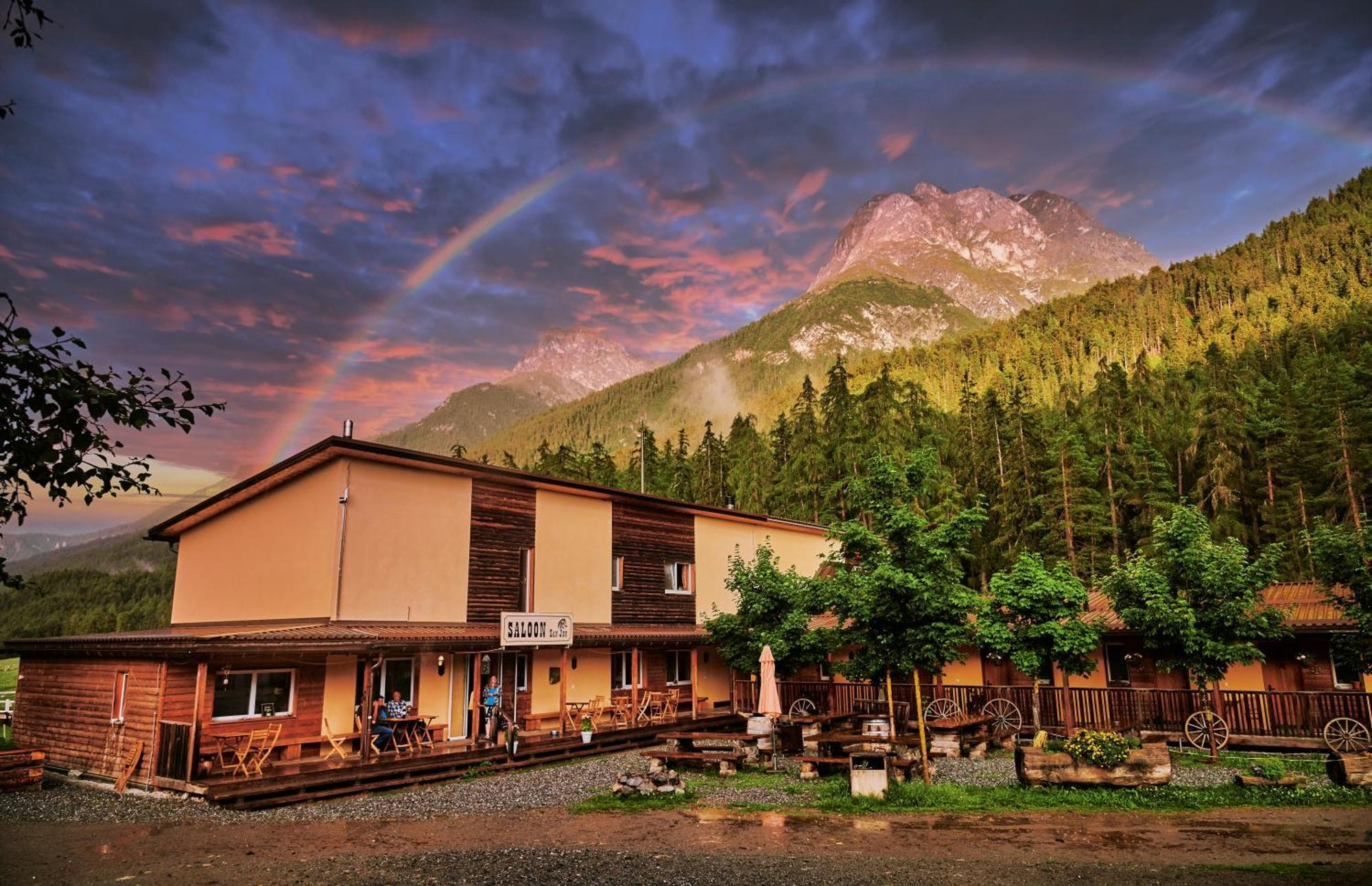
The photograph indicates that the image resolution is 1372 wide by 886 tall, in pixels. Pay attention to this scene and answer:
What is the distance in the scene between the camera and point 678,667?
2867 centimetres

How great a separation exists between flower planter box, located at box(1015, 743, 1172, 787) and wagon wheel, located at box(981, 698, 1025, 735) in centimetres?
755

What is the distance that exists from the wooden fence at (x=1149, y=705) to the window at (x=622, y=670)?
5.65 meters

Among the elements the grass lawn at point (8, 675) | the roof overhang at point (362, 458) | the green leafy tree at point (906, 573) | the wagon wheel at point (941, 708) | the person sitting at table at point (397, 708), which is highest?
the roof overhang at point (362, 458)

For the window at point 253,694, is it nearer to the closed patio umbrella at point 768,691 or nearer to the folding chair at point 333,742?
the folding chair at point 333,742

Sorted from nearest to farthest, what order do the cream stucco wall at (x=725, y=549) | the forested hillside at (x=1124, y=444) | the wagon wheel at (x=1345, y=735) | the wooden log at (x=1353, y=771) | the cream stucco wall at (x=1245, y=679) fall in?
the wooden log at (x=1353, y=771) → the wagon wheel at (x=1345, y=735) → the cream stucco wall at (x=1245, y=679) → the cream stucco wall at (x=725, y=549) → the forested hillside at (x=1124, y=444)

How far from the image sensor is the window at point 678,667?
28.1 metres

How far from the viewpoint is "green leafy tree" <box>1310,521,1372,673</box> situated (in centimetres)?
1553

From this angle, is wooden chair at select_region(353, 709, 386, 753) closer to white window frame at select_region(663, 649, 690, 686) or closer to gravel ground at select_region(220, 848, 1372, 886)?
gravel ground at select_region(220, 848, 1372, 886)

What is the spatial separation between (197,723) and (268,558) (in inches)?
259

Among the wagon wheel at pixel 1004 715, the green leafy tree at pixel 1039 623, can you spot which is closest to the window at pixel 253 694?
the green leafy tree at pixel 1039 623

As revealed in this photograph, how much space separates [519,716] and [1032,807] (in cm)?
1423

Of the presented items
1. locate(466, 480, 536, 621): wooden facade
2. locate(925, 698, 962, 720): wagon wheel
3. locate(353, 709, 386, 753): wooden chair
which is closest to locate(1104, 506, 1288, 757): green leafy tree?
locate(925, 698, 962, 720): wagon wheel

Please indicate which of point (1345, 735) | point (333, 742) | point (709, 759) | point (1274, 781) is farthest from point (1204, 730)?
point (333, 742)

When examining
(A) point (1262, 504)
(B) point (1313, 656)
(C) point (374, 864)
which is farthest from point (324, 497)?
(A) point (1262, 504)
